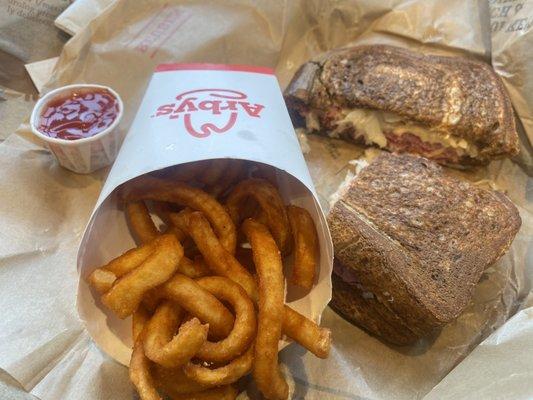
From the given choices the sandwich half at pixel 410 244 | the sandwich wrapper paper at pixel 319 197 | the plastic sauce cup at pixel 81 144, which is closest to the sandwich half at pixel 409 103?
the sandwich wrapper paper at pixel 319 197

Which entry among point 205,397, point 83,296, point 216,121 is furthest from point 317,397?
point 216,121

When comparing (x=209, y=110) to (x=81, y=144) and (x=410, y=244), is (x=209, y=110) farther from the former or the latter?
(x=410, y=244)

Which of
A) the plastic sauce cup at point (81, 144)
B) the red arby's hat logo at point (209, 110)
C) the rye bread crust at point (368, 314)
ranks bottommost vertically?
the rye bread crust at point (368, 314)

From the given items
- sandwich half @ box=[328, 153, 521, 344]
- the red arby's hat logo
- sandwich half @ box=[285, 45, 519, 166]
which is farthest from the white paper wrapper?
sandwich half @ box=[285, 45, 519, 166]

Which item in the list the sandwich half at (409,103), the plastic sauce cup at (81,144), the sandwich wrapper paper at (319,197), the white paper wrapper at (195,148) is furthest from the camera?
the sandwich half at (409,103)

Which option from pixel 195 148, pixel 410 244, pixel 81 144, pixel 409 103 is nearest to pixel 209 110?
pixel 195 148

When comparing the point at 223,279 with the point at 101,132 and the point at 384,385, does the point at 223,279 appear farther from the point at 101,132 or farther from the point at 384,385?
the point at 101,132

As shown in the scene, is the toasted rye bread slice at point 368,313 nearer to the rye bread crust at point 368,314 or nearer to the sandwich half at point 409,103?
the rye bread crust at point 368,314
